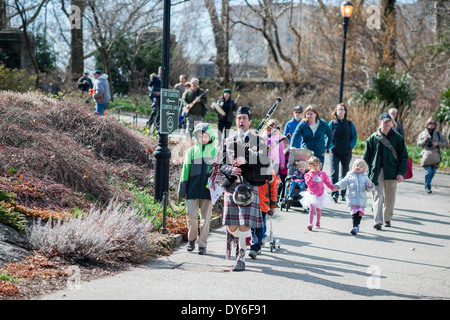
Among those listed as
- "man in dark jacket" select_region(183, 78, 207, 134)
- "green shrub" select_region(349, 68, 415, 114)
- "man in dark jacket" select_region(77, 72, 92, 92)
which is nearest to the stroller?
"man in dark jacket" select_region(183, 78, 207, 134)

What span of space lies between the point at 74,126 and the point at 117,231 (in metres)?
5.39

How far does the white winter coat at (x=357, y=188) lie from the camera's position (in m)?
9.89

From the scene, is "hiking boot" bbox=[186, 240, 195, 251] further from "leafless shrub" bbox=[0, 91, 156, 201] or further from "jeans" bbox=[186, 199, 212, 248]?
"leafless shrub" bbox=[0, 91, 156, 201]

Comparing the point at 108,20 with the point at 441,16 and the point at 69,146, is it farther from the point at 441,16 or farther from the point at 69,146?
the point at 69,146

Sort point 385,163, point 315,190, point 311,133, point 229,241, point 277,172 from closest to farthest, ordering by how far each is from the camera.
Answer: point 229,241 < point 315,190 < point 385,163 < point 277,172 < point 311,133

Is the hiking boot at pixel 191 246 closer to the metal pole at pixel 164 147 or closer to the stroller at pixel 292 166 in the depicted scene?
the metal pole at pixel 164 147

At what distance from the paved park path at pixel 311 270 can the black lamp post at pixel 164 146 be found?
1262mm

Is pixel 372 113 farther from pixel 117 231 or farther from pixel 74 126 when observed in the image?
pixel 117 231

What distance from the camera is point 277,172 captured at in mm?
10602

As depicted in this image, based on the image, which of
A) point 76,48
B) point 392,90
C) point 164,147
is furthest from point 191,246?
point 76,48

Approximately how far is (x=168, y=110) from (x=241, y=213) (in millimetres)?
2889

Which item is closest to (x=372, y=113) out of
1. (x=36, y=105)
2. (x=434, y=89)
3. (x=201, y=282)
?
(x=434, y=89)

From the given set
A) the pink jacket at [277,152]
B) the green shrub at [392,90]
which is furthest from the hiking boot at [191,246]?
the green shrub at [392,90]
